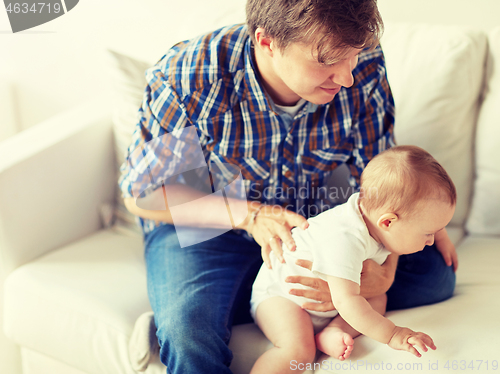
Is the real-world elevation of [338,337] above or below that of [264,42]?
below

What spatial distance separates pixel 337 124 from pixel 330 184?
0.24m

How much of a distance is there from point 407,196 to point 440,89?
0.52m

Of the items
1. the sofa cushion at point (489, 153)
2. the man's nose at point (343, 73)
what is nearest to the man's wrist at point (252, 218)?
the man's nose at point (343, 73)

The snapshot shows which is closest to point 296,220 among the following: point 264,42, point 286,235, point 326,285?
point 286,235

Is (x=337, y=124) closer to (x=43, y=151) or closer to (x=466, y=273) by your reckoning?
(x=466, y=273)

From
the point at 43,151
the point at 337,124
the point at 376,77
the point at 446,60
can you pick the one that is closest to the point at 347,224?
the point at 337,124

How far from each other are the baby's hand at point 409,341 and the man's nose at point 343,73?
448mm

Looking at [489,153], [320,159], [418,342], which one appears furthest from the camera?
[489,153]

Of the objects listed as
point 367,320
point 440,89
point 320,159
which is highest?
→ point 440,89

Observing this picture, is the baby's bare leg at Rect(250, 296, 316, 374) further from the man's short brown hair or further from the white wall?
the white wall

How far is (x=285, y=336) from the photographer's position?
0.83 meters

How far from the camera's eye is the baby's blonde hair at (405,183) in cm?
76

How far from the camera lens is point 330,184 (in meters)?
1.22

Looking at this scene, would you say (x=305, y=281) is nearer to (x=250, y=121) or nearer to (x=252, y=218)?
(x=252, y=218)
